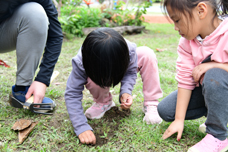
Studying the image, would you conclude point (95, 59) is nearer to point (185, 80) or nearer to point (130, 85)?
point (130, 85)

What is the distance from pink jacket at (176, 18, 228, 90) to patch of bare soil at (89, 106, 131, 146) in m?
0.56

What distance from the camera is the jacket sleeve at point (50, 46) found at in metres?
1.82

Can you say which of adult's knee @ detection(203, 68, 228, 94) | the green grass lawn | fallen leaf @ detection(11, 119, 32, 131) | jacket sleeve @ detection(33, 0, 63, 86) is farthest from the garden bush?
adult's knee @ detection(203, 68, 228, 94)

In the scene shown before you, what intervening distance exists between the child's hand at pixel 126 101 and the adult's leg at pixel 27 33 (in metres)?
0.76

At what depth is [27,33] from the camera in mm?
1754

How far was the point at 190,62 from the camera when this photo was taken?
1.52 meters

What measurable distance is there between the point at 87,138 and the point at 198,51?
0.91m

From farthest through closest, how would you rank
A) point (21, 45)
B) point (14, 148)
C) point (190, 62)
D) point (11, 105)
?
point (11, 105) → point (21, 45) → point (190, 62) → point (14, 148)

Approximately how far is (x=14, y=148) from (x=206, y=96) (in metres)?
1.21

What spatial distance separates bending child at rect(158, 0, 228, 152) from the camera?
1.29m

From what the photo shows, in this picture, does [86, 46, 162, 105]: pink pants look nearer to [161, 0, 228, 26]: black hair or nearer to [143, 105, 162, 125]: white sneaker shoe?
[143, 105, 162, 125]: white sneaker shoe

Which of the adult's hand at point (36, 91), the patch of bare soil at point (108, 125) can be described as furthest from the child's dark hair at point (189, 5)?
the adult's hand at point (36, 91)

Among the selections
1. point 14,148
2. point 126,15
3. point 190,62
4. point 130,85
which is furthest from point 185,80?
point 126,15

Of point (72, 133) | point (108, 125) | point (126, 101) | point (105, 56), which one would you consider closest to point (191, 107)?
point (126, 101)
